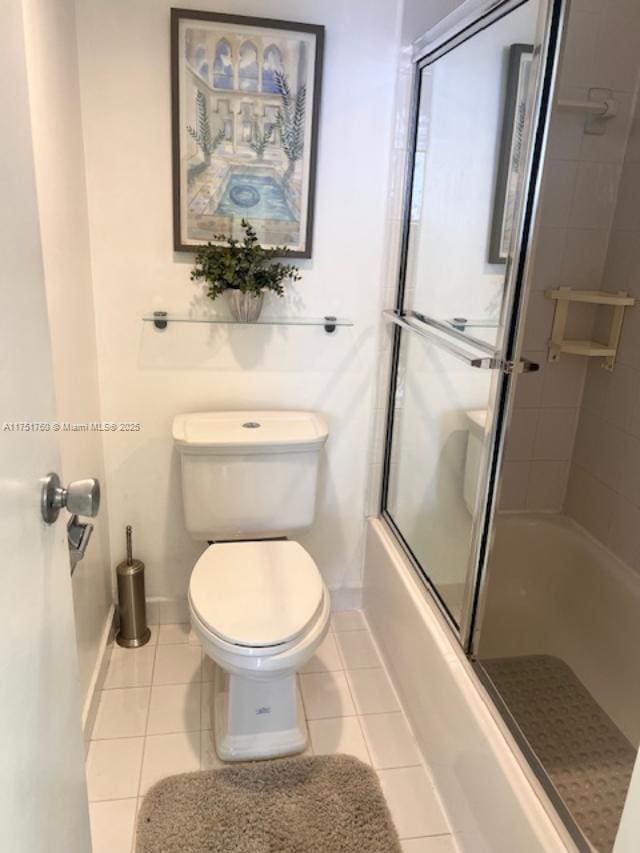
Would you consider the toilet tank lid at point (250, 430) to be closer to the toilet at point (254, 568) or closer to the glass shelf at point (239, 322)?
the toilet at point (254, 568)

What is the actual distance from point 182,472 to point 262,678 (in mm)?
696

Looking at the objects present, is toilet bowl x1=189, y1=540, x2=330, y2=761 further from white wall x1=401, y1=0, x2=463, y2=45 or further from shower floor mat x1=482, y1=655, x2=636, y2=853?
white wall x1=401, y1=0, x2=463, y2=45

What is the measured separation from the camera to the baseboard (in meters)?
1.79

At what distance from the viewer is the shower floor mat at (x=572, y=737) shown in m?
1.43

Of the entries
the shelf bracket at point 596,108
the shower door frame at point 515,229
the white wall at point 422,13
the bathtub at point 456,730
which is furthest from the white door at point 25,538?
the shelf bracket at point 596,108

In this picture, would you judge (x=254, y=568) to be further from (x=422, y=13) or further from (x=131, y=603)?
(x=422, y=13)

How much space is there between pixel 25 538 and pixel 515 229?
3.67ft

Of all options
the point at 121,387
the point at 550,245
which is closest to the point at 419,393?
the point at 550,245

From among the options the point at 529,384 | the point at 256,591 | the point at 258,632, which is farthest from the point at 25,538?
the point at 529,384

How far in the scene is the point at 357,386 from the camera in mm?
2203

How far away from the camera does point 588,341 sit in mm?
2186

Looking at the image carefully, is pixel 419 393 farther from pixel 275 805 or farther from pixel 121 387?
pixel 275 805

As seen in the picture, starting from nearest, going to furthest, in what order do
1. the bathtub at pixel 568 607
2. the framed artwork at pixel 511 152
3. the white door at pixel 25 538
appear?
the white door at pixel 25 538 → the framed artwork at pixel 511 152 → the bathtub at pixel 568 607

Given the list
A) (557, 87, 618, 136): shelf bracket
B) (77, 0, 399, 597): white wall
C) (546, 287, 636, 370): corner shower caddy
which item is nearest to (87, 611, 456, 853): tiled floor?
(77, 0, 399, 597): white wall
